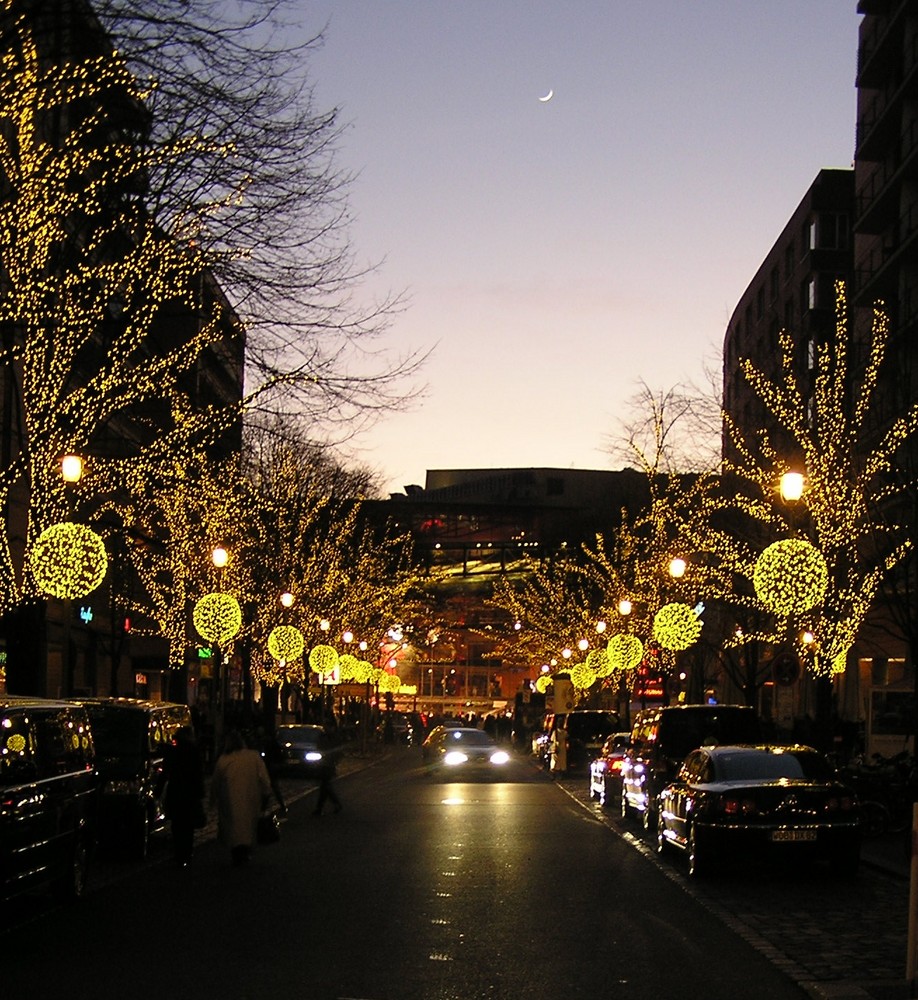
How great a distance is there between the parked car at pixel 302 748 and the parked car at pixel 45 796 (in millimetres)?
28148

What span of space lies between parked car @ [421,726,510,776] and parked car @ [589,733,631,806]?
1259cm

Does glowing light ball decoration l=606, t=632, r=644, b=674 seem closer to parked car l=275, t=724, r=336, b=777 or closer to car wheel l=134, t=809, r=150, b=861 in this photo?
parked car l=275, t=724, r=336, b=777

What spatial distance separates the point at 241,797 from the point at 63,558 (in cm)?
618

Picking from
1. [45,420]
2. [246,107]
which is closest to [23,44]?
[246,107]

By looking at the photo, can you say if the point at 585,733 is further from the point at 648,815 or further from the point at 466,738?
the point at 648,815

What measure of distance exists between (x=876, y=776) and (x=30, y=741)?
1686cm

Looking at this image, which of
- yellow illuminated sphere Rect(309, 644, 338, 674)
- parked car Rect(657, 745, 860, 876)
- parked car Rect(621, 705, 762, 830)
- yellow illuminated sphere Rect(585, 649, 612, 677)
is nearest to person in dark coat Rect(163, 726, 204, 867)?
parked car Rect(657, 745, 860, 876)

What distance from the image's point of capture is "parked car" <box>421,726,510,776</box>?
48312 millimetres

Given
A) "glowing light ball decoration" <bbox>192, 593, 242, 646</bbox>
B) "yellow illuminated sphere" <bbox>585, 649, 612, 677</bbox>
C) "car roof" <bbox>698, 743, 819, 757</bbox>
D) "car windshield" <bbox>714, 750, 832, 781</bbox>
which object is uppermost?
"glowing light ball decoration" <bbox>192, 593, 242, 646</bbox>

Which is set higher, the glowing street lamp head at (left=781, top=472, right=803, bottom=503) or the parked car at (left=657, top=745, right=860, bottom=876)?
the glowing street lamp head at (left=781, top=472, right=803, bottom=503)

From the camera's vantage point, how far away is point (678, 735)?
27.7 metres

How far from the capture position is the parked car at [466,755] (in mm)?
48312

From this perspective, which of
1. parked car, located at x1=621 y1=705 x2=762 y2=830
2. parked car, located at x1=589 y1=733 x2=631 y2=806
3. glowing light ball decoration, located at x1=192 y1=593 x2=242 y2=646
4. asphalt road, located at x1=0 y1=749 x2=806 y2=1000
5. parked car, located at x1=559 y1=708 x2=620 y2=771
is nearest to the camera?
asphalt road, located at x1=0 y1=749 x2=806 y2=1000

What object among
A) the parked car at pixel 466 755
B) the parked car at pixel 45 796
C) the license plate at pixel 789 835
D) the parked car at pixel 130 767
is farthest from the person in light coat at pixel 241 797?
the parked car at pixel 466 755
